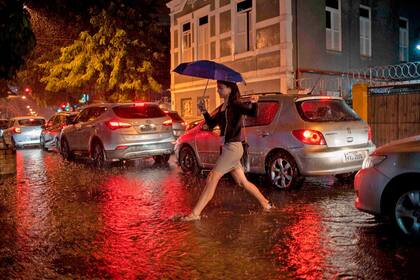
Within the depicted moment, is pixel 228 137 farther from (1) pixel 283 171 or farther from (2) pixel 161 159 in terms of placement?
(2) pixel 161 159

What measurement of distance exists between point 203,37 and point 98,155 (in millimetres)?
10763

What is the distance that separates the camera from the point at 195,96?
23.6 m

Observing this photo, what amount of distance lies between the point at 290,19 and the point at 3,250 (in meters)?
14.2

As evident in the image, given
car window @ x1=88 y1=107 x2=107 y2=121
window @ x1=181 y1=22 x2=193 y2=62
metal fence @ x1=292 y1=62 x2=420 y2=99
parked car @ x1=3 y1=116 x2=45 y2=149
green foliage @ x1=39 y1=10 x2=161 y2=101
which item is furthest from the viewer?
green foliage @ x1=39 y1=10 x2=161 y2=101

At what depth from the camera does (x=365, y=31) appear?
20734 mm

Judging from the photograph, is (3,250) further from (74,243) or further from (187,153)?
(187,153)

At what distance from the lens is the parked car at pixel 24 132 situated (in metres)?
23.3

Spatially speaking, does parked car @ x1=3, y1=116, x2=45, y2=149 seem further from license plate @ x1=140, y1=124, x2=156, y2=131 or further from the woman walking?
the woman walking

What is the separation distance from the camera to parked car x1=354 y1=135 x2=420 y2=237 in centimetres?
548

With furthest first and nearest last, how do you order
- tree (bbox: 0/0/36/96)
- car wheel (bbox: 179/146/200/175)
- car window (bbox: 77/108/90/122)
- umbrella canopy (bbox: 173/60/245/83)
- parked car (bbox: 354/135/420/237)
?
car window (bbox: 77/108/90/122) → car wheel (bbox: 179/146/200/175) → tree (bbox: 0/0/36/96) → umbrella canopy (bbox: 173/60/245/83) → parked car (bbox: 354/135/420/237)

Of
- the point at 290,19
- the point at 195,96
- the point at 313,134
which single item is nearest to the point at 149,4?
the point at 195,96

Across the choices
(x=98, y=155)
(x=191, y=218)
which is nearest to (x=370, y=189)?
(x=191, y=218)

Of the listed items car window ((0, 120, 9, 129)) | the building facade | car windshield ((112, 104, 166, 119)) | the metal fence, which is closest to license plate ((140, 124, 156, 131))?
car windshield ((112, 104, 166, 119))

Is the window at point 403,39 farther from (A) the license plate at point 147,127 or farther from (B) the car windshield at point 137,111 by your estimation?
(A) the license plate at point 147,127
